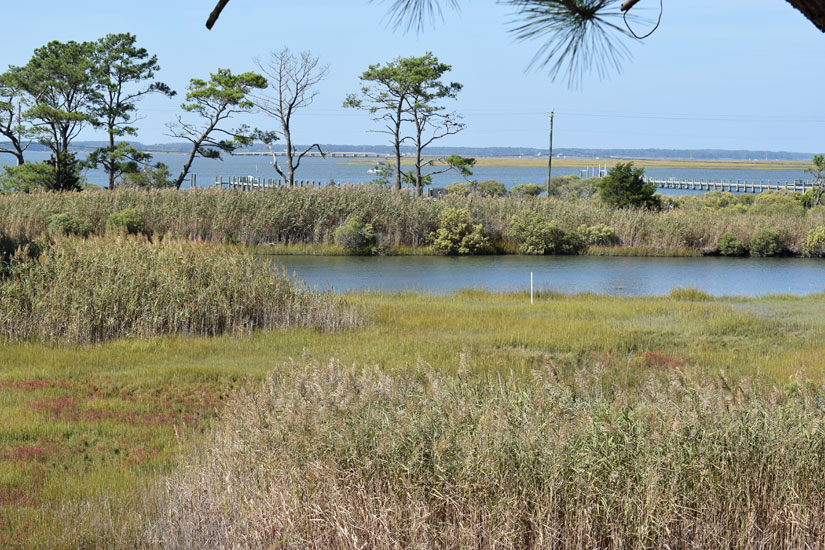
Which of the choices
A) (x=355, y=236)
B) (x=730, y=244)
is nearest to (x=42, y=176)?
(x=355, y=236)

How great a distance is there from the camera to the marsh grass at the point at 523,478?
14.2 ft

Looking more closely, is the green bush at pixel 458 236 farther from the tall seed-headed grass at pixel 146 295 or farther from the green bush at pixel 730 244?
the tall seed-headed grass at pixel 146 295

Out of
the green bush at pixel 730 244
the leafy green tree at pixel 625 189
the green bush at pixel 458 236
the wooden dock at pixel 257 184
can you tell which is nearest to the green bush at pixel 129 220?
the wooden dock at pixel 257 184

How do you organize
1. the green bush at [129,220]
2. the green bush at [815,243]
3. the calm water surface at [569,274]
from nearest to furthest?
the calm water surface at [569,274] < the green bush at [129,220] < the green bush at [815,243]

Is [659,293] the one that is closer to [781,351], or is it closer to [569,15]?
[781,351]

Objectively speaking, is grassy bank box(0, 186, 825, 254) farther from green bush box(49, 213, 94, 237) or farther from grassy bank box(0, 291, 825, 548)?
grassy bank box(0, 291, 825, 548)

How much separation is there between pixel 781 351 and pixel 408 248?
18313mm

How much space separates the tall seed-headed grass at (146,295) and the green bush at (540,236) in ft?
54.0

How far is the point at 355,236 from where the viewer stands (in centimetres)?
2803

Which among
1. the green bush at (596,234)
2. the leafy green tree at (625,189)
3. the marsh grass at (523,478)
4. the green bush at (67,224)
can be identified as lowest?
the marsh grass at (523,478)

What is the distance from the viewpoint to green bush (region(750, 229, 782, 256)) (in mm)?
29078

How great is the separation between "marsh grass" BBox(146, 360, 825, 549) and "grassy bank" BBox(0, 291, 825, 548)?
5 cm

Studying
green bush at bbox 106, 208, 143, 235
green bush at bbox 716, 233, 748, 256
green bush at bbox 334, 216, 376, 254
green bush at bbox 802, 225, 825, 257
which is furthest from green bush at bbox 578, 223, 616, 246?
green bush at bbox 106, 208, 143, 235

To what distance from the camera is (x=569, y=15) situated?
4.10 meters
